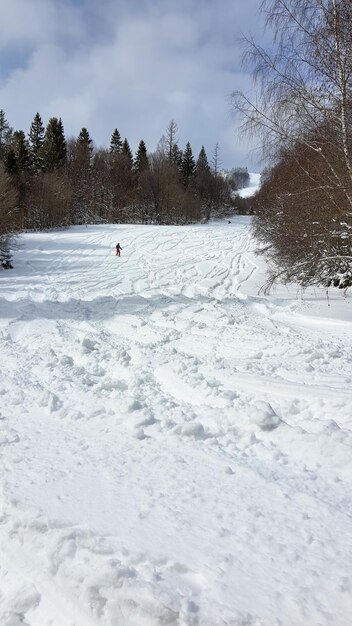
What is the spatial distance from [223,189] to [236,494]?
72745 millimetres

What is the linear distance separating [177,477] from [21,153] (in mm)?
52921

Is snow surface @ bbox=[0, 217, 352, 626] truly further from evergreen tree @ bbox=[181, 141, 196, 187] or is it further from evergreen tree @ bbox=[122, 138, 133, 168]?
evergreen tree @ bbox=[181, 141, 196, 187]

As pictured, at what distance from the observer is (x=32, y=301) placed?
1173 centimetres

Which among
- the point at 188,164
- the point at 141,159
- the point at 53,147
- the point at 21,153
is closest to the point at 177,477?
the point at 21,153

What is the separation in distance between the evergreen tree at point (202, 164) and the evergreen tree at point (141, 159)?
10125mm

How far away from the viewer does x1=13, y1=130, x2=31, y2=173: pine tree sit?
4727 centimetres

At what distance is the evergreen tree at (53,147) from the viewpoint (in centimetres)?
5012

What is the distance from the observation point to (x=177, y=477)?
3.26 m

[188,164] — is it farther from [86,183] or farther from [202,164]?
[86,183]

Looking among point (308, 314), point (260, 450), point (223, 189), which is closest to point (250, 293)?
point (308, 314)

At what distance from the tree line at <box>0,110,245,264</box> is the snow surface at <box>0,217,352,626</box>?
115ft

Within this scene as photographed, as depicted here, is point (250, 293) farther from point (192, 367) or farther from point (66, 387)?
point (66, 387)

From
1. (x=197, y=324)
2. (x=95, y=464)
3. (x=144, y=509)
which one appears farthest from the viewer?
(x=197, y=324)

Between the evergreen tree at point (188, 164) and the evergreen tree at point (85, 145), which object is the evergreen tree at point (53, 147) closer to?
the evergreen tree at point (85, 145)
